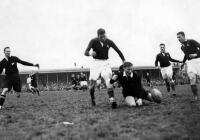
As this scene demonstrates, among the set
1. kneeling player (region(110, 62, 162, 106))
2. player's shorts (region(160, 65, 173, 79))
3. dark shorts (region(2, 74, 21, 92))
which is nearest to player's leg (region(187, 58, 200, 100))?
kneeling player (region(110, 62, 162, 106))

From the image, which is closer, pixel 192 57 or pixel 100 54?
pixel 100 54

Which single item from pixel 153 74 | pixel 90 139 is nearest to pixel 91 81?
pixel 90 139

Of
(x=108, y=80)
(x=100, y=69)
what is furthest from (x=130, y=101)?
(x=100, y=69)

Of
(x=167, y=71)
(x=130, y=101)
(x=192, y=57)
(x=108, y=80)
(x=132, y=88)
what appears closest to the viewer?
(x=108, y=80)

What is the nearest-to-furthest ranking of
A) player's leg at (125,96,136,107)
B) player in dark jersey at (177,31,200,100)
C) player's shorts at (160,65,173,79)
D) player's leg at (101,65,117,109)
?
1. player's leg at (101,65,117,109)
2. player's leg at (125,96,136,107)
3. player in dark jersey at (177,31,200,100)
4. player's shorts at (160,65,173,79)

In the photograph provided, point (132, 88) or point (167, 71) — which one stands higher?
point (167, 71)

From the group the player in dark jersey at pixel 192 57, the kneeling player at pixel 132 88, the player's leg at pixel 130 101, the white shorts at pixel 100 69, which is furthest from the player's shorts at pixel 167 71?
the white shorts at pixel 100 69

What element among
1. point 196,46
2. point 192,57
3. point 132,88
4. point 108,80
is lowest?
point 132,88

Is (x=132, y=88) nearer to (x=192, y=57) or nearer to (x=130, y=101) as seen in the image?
(x=130, y=101)

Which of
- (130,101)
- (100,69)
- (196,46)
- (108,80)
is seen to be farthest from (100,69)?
(196,46)

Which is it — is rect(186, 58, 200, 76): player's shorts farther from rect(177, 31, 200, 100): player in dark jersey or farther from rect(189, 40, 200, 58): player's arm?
rect(189, 40, 200, 58): player's arm

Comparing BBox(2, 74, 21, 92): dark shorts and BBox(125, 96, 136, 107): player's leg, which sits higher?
BBox(2, 74, 21, 92): dark shorts

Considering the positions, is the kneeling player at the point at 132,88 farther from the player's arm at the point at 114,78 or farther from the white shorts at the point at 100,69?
the white shorts at the point at 100,69

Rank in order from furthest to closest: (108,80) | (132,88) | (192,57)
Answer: (192,57) < (132,88) < (108,80)
